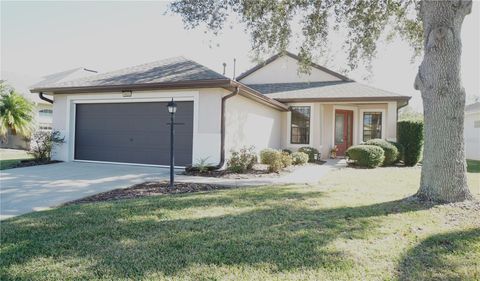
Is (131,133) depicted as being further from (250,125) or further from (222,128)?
(250,125)

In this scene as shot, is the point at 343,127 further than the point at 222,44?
Yes

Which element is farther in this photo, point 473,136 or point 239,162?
point 473,136

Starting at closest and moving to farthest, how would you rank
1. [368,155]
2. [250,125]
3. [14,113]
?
1. [368,155]
2. [250,125]
3. [14,113]

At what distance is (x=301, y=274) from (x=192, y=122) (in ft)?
27.8

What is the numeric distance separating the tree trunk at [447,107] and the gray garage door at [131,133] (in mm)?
7316

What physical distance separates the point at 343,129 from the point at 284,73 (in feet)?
15.8

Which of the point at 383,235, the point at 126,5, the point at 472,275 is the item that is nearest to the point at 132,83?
the point at 126,5

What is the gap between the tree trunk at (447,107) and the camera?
5.90 meters

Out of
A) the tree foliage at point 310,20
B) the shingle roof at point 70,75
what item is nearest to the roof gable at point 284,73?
the tree foliage at point 310,20

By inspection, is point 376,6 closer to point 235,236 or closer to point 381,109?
point 381,109

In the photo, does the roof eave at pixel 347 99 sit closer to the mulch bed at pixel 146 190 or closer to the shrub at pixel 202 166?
the shrub at pixel 202 166

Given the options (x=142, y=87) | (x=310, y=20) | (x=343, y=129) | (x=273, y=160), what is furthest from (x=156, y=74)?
(x=343, y=129)

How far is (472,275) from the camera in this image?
3.22m

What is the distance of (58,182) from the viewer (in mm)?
8438
